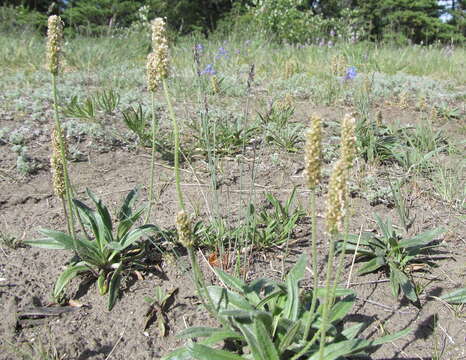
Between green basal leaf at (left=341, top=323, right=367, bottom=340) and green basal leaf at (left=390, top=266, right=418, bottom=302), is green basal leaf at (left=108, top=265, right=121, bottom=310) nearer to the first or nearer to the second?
green basal leaf at (left=341, top=323, right=367, bottom=340)

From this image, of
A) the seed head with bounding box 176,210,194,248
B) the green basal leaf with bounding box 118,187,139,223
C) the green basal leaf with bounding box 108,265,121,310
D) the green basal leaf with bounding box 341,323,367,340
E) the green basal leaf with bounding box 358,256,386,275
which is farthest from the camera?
the green basal leaf with bounding box 118,187,139,223

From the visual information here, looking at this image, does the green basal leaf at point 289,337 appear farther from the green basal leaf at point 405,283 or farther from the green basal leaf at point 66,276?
the green basal leaf at point 66,276

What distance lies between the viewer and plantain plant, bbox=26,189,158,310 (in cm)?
194

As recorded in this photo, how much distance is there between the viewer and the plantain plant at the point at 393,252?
6.49 feet

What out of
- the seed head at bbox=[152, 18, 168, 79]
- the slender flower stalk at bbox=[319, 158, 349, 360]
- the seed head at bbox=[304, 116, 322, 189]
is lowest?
the slender flower stalk at bbox=[319, 158, 349, 360]

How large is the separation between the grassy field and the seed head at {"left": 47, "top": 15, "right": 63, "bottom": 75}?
0.47 meters

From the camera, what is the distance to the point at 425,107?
4629 mm

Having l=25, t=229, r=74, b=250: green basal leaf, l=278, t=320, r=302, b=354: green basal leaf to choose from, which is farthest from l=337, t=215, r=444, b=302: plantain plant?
l=25, t=229, r=74, b=250: green basal leaf

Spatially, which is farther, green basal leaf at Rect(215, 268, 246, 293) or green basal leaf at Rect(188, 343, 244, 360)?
green basal leaf at Rect(215, 268, 246, 293)

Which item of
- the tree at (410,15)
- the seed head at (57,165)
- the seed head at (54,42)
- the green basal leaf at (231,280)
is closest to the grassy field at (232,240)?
the green basal leaf at (231,280)

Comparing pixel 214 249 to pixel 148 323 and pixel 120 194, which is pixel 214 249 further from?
pixel 120 194

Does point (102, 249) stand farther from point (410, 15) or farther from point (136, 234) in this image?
point (410, 15)

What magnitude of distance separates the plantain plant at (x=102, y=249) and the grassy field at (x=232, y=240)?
10mm

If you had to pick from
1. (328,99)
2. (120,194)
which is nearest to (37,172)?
(120,194)
